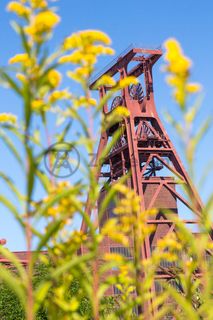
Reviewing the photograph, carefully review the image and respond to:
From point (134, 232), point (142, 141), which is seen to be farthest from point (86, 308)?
point (134, 232)

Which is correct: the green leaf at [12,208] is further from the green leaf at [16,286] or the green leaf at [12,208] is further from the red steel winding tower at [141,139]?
the red steel winding tower at [141,139]

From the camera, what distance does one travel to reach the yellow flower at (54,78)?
356 cm

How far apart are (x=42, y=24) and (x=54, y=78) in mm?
394

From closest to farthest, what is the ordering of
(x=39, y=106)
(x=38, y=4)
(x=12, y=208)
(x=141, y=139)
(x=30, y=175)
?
(x=30, y=175)
(x=12, y=208)
(x=39, y=106)
(x=38, y=4)
(x=141, y=139)

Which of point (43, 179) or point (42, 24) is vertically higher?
point (42, 24)

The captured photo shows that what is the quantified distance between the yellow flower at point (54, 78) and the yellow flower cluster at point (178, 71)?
0.74 m

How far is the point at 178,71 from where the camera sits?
3.36 m

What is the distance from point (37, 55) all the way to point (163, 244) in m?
1.51

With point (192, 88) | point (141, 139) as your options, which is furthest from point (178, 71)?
point (141, 139)

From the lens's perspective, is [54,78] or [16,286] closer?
[16,286]

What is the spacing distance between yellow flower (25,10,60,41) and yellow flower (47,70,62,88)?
0.89 ft

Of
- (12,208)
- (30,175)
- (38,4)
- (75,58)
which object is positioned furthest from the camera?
(75,58)

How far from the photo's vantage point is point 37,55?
3.46 m

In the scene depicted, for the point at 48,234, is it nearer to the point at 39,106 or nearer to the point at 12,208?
the point at 12,208
